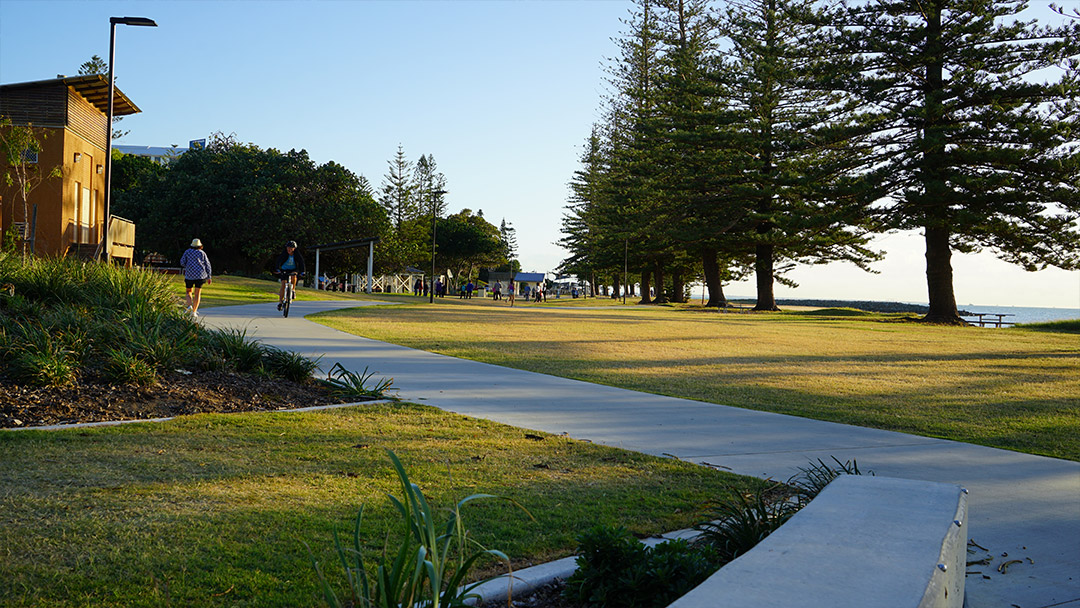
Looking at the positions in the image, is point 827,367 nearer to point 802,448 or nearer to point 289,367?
point 802,448

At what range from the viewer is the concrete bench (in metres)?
2.20

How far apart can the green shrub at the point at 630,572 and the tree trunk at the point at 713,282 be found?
44917mm

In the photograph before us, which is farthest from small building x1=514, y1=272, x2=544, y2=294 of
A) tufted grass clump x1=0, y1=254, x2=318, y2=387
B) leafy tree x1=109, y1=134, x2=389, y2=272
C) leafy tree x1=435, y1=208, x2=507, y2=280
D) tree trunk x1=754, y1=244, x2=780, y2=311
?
tufted grass clump x1=0, y1=254, x2=318, y2=387

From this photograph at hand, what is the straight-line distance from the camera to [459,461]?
5605mm

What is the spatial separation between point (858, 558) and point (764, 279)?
4447 cm

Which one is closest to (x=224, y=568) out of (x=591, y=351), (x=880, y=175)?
(x=591, y=351)

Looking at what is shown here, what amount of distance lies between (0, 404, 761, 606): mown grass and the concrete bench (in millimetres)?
1356

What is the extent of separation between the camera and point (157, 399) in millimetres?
7207

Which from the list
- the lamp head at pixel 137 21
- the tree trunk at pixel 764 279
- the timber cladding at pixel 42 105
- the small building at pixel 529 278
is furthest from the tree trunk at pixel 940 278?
the small building at pixel 529 278

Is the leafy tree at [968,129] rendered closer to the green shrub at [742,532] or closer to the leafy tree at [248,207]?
the green shrub at [742,532]

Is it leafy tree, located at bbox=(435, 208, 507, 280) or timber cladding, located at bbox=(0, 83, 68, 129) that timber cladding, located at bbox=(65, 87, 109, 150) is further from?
leafy tree, located at bbox=(435, 208, 507, 280)

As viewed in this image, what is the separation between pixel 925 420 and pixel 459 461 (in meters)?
5.21

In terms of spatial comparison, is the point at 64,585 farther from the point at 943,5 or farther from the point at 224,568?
the point at 943,5

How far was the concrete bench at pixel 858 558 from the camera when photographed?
220 cm
